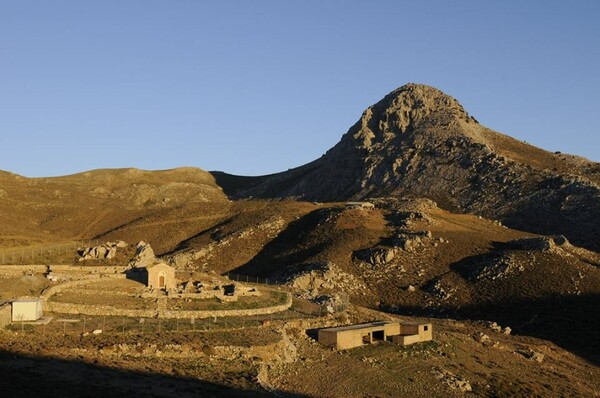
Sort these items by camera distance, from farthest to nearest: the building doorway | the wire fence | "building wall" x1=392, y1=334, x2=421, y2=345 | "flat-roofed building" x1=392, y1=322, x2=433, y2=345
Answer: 1. the wire fence
2. the building doorway
3. "flat-roofed building" x1=392, y1=322, x2=433, y2=345
4. "building wall" x1=392, y1=334, x2=421, y2=345

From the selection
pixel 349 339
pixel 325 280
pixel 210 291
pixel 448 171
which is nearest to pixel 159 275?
pixel 210 291

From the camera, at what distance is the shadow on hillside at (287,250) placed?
75062 millimetres

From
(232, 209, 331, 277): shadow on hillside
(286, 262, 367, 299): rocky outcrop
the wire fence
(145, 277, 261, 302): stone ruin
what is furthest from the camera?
(232, 209, 331, 277): shadow on hillside

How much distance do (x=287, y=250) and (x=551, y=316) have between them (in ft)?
101

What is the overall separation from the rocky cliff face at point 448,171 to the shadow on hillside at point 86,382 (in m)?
69.5

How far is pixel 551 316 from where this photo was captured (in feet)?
195

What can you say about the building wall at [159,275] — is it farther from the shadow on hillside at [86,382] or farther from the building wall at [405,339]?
the shadow on hillside at [86,382]

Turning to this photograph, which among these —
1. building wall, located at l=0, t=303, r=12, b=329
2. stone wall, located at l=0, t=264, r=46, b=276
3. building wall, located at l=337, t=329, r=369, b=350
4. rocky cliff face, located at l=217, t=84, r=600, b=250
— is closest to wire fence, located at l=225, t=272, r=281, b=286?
stone wall, located at l=0, t=264, r=46, b=276

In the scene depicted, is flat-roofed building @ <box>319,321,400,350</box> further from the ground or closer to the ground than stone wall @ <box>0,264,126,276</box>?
closer to the ground

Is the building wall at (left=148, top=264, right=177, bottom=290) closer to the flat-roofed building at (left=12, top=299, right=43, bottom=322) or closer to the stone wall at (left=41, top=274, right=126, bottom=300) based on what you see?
the stone wall at (left=41, top=274, right=126, bottom=300)

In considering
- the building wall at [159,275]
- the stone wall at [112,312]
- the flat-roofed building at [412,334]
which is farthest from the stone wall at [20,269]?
the flat-roofed building at [412,334]

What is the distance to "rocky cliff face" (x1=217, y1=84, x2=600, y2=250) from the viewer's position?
9494cm

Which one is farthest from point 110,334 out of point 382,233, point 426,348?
point 382,233

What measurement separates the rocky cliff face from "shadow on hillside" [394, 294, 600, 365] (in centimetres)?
2787
